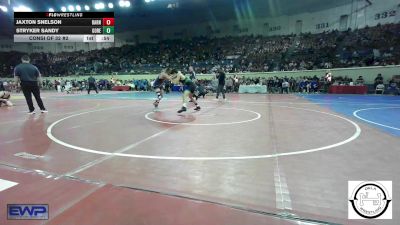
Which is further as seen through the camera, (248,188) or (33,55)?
(33,55)

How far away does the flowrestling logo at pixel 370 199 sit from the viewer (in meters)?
2.72

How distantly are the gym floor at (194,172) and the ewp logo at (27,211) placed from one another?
5 centimetres

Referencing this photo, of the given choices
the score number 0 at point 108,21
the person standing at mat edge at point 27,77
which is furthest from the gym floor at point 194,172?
the score number 0 at point 108,21

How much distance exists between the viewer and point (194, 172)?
3875mm

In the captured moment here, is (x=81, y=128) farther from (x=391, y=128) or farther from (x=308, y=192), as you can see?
(x=391, y=128)

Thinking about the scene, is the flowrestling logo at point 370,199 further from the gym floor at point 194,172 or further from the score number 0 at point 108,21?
the score number 0 at point 108,21

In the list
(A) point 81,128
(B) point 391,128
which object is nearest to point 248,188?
(A) point 81,128

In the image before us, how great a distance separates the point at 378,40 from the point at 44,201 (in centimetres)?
2818

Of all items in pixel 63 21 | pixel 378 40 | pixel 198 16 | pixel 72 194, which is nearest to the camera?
pixel 72 194

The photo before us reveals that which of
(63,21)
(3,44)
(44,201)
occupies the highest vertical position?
(3,44)

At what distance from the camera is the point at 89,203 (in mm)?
2910
